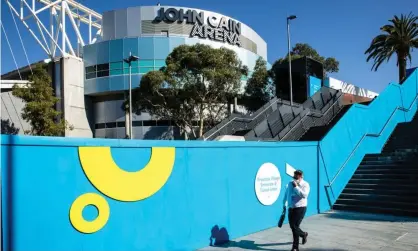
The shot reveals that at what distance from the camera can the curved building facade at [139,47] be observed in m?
35.2

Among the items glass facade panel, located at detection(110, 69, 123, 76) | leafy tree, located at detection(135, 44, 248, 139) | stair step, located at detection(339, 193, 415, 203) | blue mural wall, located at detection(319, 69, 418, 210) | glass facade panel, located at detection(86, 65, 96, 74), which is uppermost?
glass facade panel, located at detection(86, 65, 96, 74)

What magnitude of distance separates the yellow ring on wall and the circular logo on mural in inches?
155

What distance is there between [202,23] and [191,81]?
13.7 metres

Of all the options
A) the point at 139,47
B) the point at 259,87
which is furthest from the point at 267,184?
the point at 139,47

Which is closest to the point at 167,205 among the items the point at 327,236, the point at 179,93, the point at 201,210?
the point at 201,210

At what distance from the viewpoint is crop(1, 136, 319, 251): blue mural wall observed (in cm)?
474

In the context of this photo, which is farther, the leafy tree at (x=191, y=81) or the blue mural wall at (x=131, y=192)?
the leafy tree at (x=191, y=81)

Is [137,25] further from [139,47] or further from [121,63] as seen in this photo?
[121,63]

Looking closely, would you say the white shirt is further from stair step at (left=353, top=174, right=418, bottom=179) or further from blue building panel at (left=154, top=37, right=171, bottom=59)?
blue building panel at (left=154, top=37, right=171, bottom=59)

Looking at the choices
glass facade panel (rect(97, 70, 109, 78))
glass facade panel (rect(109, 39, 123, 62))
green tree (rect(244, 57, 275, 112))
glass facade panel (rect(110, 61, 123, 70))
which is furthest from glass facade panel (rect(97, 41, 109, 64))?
green tree (rect(244, 57, 275, 112))

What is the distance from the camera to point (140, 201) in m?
6.12

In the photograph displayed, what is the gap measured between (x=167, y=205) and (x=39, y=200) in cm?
232

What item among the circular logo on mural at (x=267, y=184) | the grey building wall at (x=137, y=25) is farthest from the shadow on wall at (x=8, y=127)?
the circular logo on mural at (x=267, y=184)

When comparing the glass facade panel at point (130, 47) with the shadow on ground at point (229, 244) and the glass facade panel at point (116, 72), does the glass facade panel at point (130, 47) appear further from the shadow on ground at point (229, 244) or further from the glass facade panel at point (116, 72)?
the shadow on ground at point (229, 244)
